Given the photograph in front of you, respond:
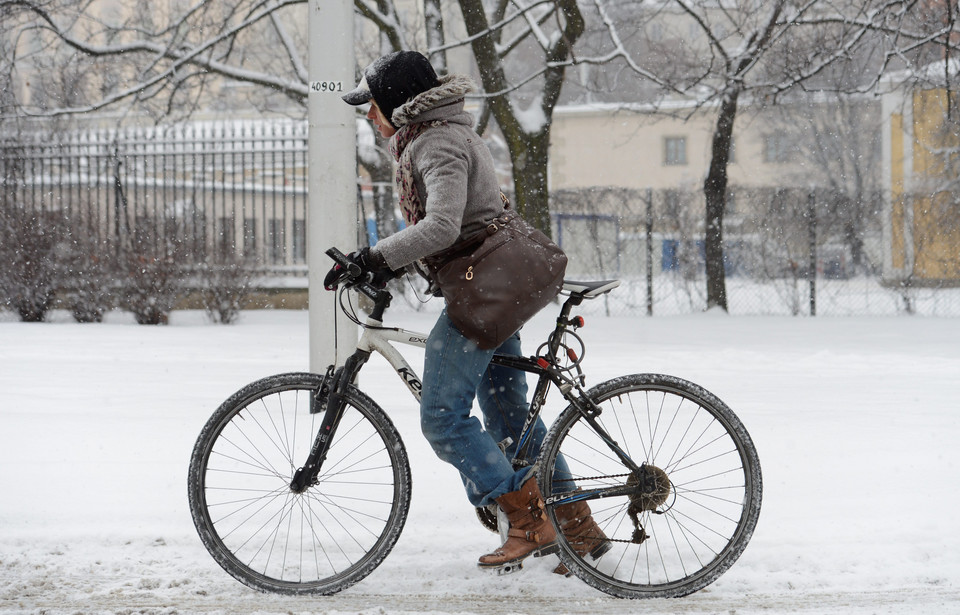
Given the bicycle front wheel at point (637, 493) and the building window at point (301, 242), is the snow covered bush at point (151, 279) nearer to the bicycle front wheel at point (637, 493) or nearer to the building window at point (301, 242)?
the building window at point (301, 242)

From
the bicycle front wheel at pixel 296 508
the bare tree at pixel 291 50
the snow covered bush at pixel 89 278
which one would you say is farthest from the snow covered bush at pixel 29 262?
the bicycle front wheel at pixel 296 508

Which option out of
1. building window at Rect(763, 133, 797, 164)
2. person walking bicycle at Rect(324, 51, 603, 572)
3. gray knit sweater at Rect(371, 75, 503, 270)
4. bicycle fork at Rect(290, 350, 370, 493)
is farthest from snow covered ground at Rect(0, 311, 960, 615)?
building window at Rect(763, 133, 797, 164)

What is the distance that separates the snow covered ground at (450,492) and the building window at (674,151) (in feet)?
113

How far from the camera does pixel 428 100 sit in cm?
312

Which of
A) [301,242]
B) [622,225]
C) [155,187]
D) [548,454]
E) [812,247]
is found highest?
[155,187]

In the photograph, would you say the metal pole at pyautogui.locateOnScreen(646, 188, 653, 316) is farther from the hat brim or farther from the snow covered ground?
the hat brim

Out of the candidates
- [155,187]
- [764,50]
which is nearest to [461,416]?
[764,50]

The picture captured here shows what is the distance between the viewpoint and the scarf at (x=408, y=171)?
3229 millimetres

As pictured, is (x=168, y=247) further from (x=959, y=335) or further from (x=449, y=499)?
(x=959, y=335)

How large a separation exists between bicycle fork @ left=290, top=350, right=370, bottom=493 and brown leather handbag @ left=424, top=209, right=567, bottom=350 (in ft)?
1.64

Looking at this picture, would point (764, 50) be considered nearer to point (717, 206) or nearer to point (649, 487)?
point (717, 206)

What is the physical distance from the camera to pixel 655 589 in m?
3.34

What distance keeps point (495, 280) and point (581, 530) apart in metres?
1.00

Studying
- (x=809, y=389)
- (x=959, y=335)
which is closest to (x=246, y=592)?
(x=809, y=389)
